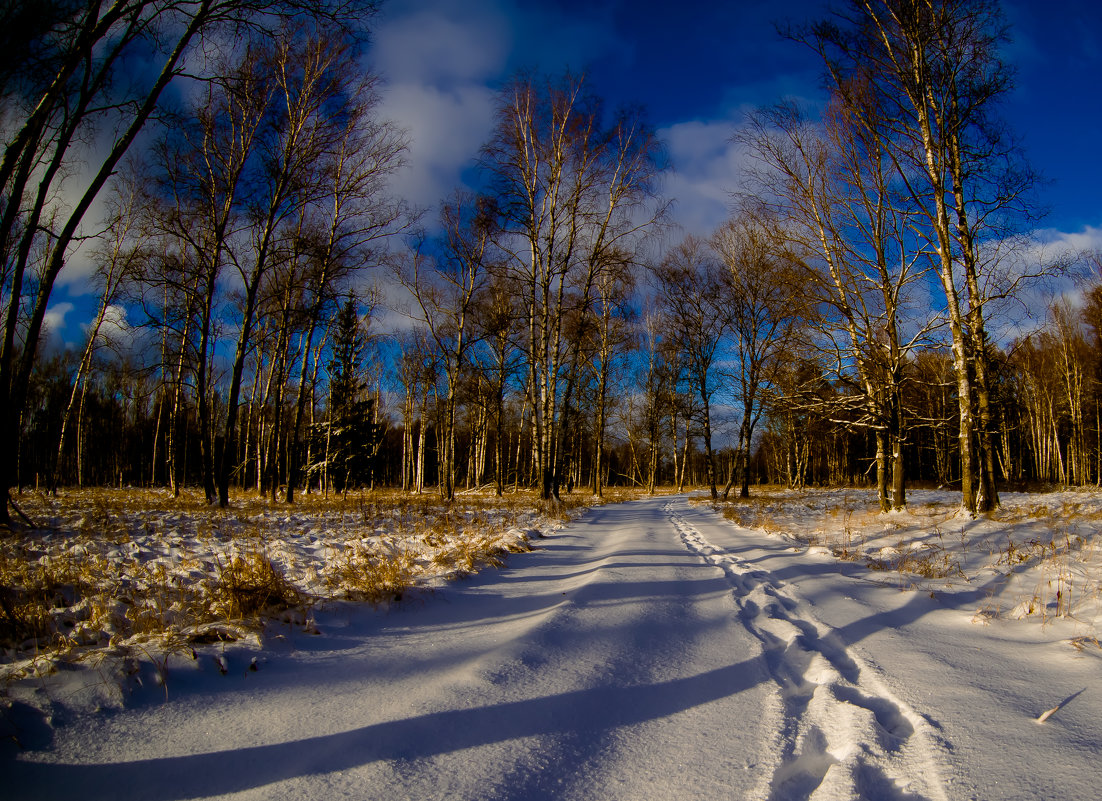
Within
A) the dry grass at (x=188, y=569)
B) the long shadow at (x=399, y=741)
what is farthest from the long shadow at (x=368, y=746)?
the dry grass at (x=188, y=569)

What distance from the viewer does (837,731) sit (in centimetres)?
209

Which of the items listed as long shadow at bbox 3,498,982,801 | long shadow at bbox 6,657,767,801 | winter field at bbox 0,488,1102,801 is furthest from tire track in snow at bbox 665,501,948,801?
long shadow at bbox 6,657,767,801

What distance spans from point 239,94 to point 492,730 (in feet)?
31.6

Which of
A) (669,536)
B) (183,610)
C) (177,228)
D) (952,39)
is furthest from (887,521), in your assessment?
(177,228)

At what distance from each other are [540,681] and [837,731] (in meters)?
1.38

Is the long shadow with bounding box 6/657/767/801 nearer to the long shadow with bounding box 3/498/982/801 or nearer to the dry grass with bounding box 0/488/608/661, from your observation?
the long shadow with bounding box 3/498/982/801

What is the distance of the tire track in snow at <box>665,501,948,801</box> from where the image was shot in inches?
66.6

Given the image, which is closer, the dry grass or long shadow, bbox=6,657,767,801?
long shadow, bbox=6,657,767,801

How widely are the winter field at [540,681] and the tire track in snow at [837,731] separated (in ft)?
0.04

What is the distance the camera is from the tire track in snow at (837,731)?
5.55ft

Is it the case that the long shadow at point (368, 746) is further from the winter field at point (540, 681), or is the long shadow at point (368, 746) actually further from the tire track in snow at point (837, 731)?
the tire track in snow at point (837, 731)

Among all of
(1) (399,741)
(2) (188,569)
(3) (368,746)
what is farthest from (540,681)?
(2) (188,569)

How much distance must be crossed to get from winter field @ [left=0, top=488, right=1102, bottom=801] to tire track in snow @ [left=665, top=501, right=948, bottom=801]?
0.01 meters

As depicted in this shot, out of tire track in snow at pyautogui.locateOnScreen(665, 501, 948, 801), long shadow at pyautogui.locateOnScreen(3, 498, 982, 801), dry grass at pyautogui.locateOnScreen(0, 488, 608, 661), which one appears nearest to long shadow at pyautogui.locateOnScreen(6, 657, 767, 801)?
long shadow at pyautogui.locateOnScreen(3, 498, 982, 801)
